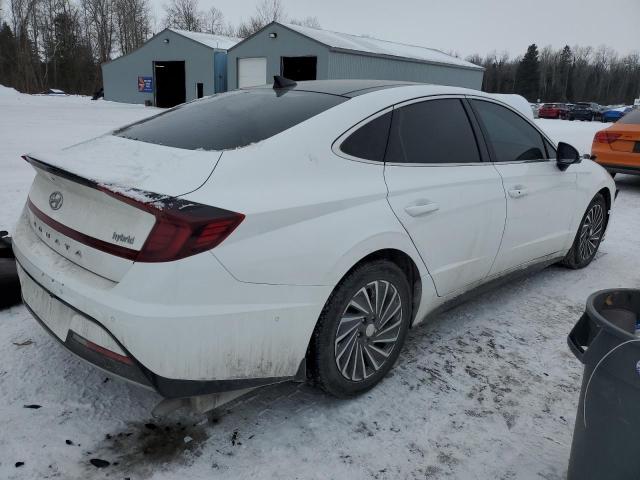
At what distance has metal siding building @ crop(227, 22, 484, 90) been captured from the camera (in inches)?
997

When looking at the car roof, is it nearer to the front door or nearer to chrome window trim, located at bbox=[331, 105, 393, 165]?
chrome window trim, located at bbox=[331, 105, 393, 165]

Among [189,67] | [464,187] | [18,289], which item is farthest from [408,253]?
[189,67]

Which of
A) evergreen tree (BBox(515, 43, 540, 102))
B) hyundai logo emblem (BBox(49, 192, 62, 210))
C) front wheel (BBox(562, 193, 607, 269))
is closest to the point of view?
hyundai logo emblem (BBox(49, 192, 62, 210))

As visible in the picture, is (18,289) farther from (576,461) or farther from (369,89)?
(576,461)

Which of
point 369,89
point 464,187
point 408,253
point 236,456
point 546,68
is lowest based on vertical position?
point 236,456

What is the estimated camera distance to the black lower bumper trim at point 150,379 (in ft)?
6.50

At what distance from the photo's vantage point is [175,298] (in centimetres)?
191

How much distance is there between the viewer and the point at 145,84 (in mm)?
33656

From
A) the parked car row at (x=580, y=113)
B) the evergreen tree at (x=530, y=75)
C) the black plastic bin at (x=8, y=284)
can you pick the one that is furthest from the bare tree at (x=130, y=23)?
the black plastic bin at (x=8, y=284)

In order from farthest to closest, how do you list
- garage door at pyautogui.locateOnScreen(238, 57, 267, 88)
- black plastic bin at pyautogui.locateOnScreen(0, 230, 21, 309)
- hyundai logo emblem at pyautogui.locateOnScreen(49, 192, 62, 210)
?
garage door at pyautogui.locateOnScreen(238, 57, 267, 88)
black plastic bin at pyautogui.locateOnScreen(0, 230, 21, 309)
hyundai logo emblem at pyautogui.locateOnScreen(49, 192, 62, 210)

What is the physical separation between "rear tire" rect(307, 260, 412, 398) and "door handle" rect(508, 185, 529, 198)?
1172 millimetres

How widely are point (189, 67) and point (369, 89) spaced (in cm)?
3083

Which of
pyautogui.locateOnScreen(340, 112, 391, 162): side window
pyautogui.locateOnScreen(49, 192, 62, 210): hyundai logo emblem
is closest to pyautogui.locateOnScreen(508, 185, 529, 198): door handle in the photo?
pyautogui.locateOnScreen(340, 112, 391, 162): side window

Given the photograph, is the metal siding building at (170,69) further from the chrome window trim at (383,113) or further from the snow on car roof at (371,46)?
the chrome window trim at (383,113)
